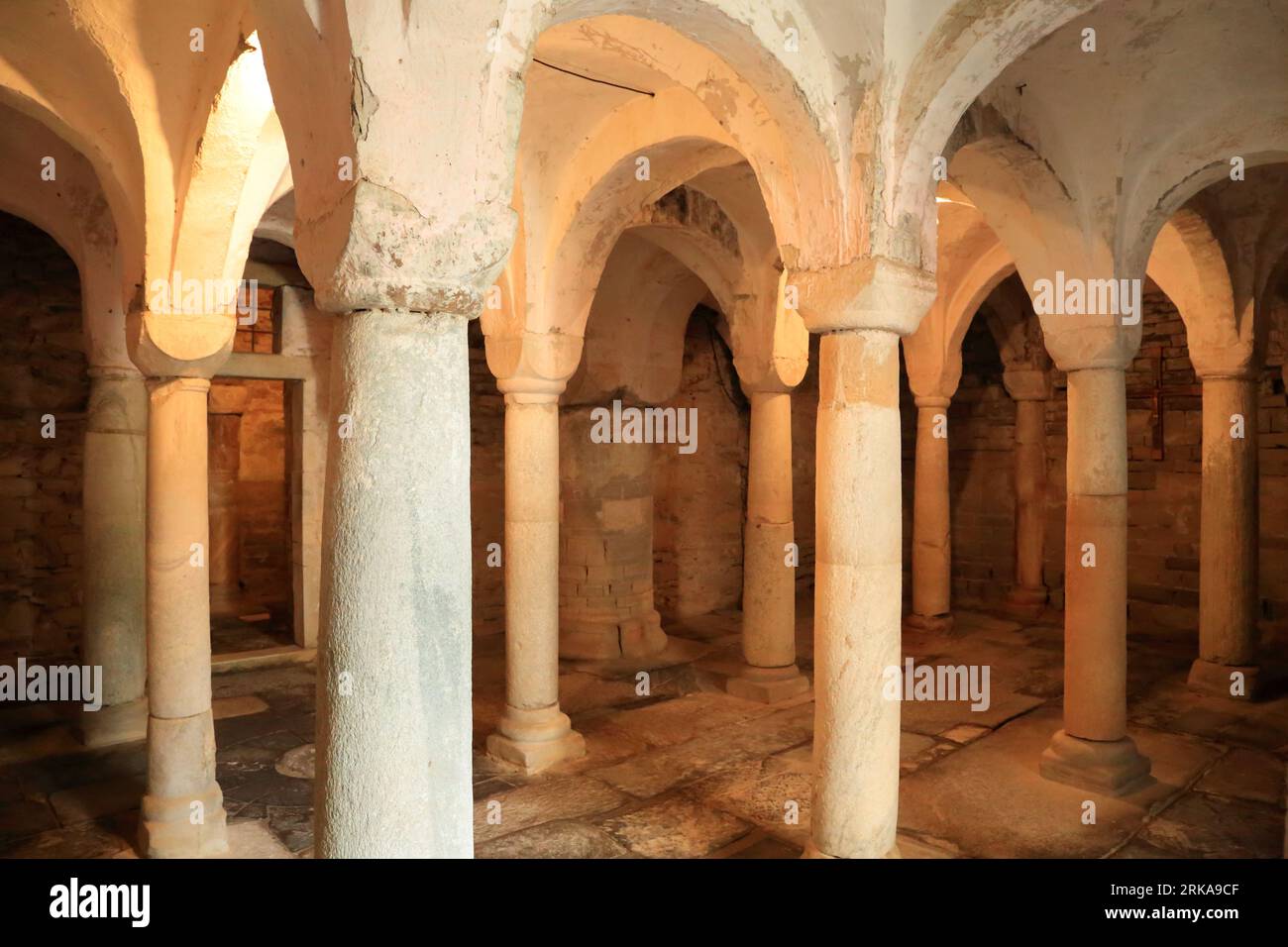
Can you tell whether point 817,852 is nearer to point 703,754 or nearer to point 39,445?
point 703,754

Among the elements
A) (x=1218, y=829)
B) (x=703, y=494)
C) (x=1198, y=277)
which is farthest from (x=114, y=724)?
(x=1198, y=277)

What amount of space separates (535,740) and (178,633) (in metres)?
2.23

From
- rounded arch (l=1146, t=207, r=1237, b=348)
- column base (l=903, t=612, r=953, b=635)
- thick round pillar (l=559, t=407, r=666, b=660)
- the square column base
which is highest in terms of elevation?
rounded arch (l=1146, t=207, r=1237, b=348)

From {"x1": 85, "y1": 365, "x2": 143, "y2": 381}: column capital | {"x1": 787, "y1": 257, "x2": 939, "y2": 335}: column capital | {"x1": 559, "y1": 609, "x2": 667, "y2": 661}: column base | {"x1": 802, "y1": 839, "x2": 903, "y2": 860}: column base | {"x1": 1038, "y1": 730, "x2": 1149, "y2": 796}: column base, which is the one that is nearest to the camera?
{"x1": 787, "y1": 257, "x2": 939, "y2": 335}: column capital

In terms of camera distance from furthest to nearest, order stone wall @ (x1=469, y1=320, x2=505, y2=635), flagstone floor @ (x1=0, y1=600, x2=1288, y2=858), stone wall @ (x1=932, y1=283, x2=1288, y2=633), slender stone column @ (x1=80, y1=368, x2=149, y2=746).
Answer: stone wall @ (x1=469, y1=320, x2=505, y2=635), stone wall @ (x1=932, y1=283, x2=1288, y2=633), slender stone column @ (x1=80, y1=368, x2=149, y2=746), flagstone floor @ (x1=0, y1=600, x2=1288, y2=858)

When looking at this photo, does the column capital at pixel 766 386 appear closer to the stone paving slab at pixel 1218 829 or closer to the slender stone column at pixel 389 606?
the stone paving slab at pixel 1218 829

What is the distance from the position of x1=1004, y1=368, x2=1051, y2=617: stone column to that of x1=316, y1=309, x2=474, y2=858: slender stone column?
9699 mm

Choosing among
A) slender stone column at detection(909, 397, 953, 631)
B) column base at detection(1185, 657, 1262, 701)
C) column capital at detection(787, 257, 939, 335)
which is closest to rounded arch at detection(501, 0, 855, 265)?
column capital at detection(787, 257, 939, 335)

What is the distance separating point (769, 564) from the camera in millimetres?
7156

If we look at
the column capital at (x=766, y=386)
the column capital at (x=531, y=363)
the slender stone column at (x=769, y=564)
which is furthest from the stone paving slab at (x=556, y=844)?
the column capital at (x=766, y=386)

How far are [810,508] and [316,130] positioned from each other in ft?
32.9

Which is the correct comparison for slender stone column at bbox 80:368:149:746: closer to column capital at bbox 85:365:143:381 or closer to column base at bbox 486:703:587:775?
column capital at bbox 85:365:143:381

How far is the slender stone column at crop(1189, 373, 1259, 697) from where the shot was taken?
22.7 ft

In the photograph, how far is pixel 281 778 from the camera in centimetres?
543
